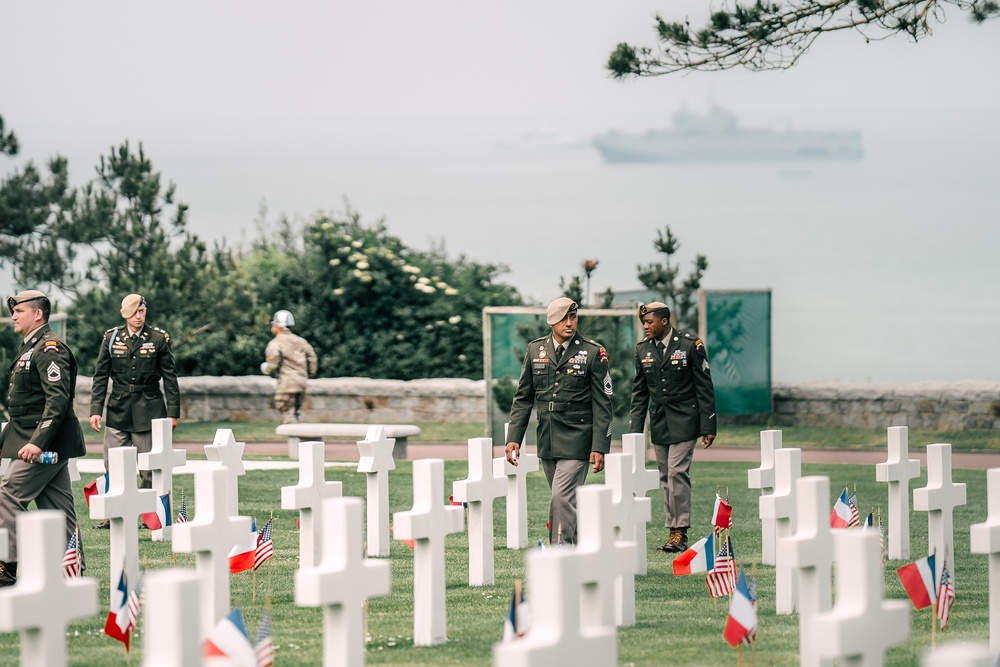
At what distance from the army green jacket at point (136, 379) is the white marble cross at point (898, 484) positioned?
5081mm

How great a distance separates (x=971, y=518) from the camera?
42.7 ft

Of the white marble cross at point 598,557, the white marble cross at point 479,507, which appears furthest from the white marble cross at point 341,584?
the white marble cross at point 479,507

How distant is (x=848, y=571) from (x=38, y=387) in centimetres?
560

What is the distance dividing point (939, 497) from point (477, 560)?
2.59m

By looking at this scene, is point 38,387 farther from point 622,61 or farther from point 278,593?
point 622,61

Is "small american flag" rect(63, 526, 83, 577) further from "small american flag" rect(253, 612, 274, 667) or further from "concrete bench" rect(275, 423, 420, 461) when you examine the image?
"concrete bench" rect(275, 423, 420, 461)

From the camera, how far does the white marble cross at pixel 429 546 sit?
7324mm

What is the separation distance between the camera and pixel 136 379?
12.1 metres

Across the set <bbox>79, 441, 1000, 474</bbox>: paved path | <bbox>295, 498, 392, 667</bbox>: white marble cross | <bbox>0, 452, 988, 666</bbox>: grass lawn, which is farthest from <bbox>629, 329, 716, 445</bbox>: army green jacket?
<bbox>79, 441, 1000, 474</bbox>: paved path

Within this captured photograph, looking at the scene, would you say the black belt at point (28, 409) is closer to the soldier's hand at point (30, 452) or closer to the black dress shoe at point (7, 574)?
the soldier's hand at point (30, 452)

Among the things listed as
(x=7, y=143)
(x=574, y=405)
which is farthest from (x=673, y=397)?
(x=7, y=143)

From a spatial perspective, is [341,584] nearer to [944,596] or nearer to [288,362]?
[944,596]

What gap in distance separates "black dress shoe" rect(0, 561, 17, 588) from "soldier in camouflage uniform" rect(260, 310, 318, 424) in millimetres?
12289

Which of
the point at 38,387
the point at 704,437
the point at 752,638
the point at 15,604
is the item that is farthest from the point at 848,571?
the point at 704,437
